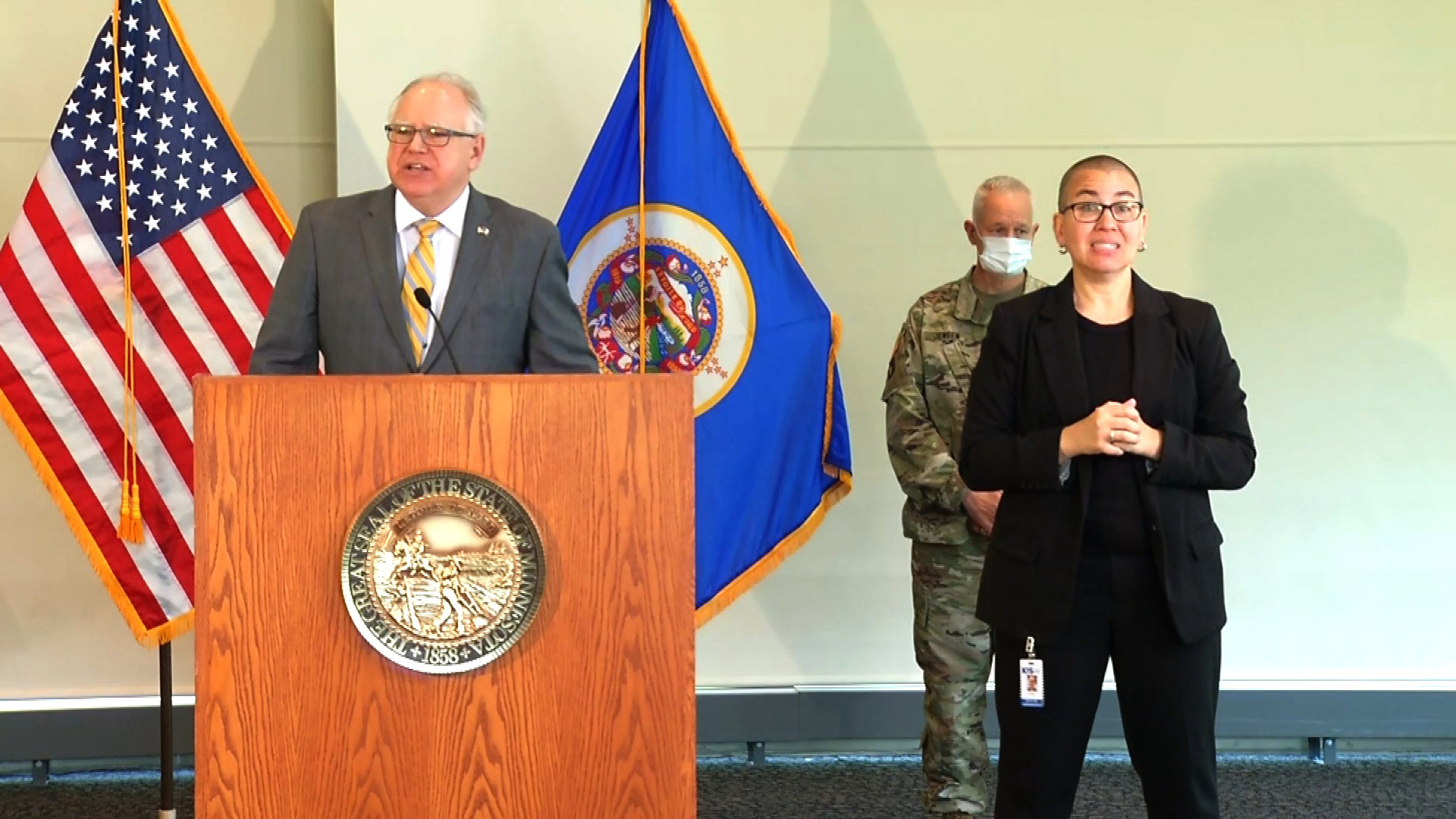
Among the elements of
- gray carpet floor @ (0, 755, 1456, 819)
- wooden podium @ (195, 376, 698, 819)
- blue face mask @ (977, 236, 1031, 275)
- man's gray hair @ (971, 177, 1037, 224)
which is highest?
man's gray hair @ (971, 177, 1037, 224)

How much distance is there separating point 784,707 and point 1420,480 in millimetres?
2292

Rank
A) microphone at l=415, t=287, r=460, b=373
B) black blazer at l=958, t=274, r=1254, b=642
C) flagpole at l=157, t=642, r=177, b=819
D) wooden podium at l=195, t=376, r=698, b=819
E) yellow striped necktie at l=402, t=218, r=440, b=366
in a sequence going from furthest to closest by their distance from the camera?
1. flagpole at l=157, t=642, r=177, b=819
2. yellow striped necktie at l=402, t=218, r=440, b=366
3. black blazer at l=958, t=274, r=1254, b=642
4. microphone at l=415, t=287, r=460, b=373
5. wooden podium at l=195, t=376, r=698, b=819

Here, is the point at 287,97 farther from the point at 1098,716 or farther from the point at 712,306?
the point at 1098,716

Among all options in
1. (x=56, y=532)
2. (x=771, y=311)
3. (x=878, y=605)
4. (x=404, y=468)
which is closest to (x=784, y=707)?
(x=878, y=605)

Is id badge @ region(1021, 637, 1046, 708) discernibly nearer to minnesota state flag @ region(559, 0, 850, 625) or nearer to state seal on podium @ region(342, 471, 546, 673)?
state seal on podium @ region(342, 471, 546, 673)

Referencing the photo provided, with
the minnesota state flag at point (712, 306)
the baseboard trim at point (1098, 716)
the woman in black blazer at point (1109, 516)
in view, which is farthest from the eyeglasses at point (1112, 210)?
the baseboard trim at point (1098, 716)

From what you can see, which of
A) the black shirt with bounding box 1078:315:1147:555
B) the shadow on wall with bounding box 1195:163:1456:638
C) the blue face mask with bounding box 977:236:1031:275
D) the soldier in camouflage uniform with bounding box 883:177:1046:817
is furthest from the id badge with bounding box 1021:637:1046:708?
the shadow on wall with bounding box 1195:163:1456:638

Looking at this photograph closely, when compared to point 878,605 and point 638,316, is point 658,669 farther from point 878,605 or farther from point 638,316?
point 878,605

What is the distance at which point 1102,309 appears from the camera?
2586 millimetres

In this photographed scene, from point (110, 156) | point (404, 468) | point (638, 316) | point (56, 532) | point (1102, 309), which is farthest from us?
point (56, 532)

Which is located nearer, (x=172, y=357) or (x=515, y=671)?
(x=515, y=671)

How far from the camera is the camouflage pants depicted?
3643mm

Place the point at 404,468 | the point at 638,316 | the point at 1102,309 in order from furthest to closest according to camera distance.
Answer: the point at 638,316, the point at 1102,309, the point at 404,468

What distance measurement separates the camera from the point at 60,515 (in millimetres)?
4363
